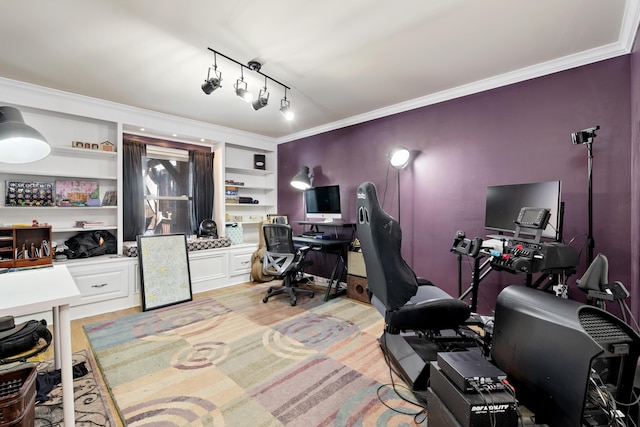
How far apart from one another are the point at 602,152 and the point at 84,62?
4514 millimetres

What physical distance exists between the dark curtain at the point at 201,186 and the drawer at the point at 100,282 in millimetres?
1302

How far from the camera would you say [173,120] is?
3.93 m

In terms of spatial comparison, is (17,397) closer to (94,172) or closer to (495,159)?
(94,172)

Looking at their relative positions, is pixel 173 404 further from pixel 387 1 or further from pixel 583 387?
pixel 387 1

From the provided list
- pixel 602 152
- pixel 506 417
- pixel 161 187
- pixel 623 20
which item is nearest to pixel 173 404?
pixel 506 417

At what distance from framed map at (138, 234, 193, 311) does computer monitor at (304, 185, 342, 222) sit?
186cm

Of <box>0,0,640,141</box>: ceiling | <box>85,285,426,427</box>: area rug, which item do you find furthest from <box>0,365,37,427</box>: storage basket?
<box>0,0,640,141</box>: ceiling

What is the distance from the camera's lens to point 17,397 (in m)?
1.32

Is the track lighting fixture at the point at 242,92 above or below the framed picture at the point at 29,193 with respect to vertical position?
above

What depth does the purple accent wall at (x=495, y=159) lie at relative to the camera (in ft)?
7.37

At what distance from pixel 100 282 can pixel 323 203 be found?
2.92 metres

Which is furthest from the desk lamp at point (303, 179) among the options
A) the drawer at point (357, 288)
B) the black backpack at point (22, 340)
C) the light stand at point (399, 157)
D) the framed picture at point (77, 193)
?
the black backpack at point (22, 340)

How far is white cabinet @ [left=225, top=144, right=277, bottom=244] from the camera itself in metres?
4.80

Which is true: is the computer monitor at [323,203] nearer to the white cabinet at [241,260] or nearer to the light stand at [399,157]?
the light stand at [399,157]
